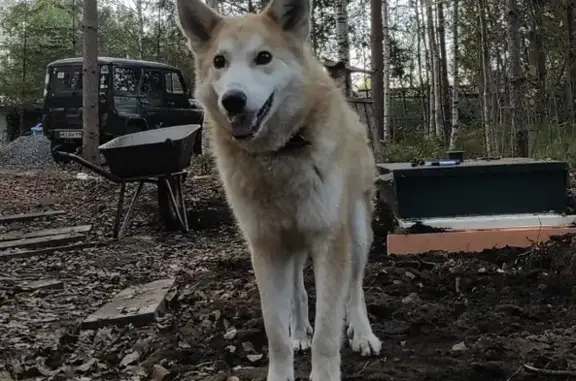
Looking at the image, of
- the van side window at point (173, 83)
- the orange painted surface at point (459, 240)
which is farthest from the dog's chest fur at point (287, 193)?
the van side window at point (173, 83)

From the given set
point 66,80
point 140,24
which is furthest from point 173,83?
point 140,24

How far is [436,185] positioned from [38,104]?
27.6 metres

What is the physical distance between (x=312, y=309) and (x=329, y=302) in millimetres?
1226

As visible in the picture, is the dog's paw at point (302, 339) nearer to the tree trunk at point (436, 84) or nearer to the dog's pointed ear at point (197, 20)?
the dog's pointed ear at point (197, 20)

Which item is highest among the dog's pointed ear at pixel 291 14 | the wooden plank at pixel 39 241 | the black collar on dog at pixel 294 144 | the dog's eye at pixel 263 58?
the dog's pointed ear at pixel 291 14

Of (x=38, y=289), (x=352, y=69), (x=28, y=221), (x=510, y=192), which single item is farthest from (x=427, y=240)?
(x=28, y=221)

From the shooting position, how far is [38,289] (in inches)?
203

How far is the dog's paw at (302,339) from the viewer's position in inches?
133

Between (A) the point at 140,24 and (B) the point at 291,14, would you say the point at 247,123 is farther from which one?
(A) the point at 140,24

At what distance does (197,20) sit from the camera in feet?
10.1

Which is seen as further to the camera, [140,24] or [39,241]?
[140,24]

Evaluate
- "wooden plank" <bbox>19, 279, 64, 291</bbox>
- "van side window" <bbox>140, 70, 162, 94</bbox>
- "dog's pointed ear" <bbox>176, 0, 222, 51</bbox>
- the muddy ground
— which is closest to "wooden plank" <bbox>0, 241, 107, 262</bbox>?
the muddy ground

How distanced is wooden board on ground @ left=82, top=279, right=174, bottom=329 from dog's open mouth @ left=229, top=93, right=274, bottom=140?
1743mm

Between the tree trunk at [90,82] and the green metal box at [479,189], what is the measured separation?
29.0ft
